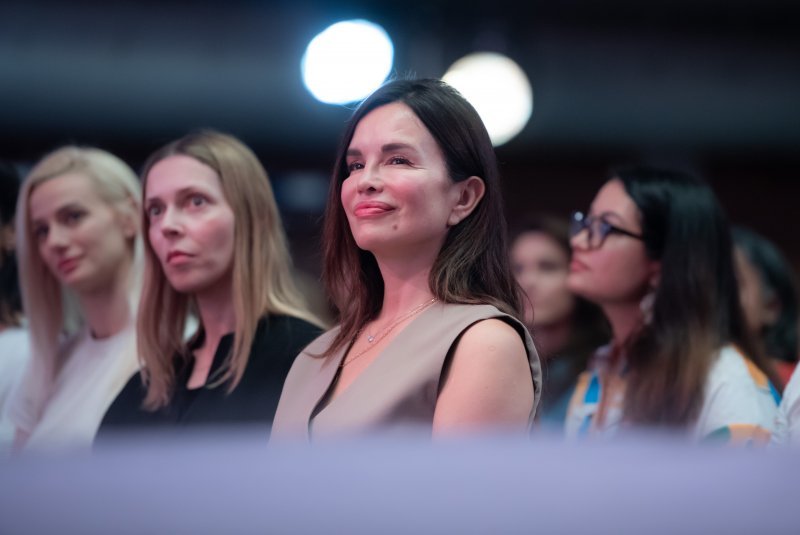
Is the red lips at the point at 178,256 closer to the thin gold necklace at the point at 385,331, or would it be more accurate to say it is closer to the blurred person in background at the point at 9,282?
the thin gold necklace at the point at 385,331

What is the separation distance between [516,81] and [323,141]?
1.69 meters

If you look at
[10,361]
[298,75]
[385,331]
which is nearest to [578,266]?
[385,331]

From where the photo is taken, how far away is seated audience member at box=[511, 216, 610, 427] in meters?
3.27

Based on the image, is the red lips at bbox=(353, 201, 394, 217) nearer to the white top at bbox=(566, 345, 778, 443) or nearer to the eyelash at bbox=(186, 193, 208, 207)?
the eyelash at bbox=(186, 193, 208, 207)

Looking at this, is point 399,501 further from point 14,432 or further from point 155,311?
point 14,432

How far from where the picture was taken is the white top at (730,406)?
80.7 inches

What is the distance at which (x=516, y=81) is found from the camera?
4973mm

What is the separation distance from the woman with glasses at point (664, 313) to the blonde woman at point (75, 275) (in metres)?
1.17

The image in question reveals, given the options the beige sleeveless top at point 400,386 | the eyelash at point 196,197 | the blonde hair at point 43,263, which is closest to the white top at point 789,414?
the beige sleeveless top at point 400,386

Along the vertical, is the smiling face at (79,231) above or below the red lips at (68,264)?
above

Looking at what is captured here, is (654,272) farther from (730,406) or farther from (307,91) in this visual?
(307,91)

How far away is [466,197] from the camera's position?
1.61 m

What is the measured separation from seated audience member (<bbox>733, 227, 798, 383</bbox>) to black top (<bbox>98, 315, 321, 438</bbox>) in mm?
1641

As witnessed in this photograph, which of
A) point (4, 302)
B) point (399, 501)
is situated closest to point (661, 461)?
point (399, 501)
